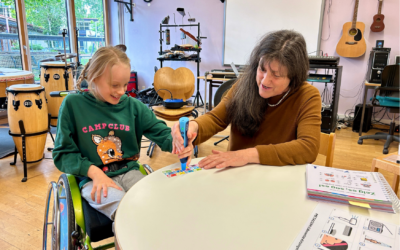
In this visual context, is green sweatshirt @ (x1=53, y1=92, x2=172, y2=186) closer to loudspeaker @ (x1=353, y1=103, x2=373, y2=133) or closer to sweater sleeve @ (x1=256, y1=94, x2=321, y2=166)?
sweater sleeve @ (x1=256, y1=94, x2=321, y2=166)

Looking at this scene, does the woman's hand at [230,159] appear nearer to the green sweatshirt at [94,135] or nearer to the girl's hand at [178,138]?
the girl's hand at [178,138]

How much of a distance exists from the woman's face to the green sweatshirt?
1.41 ft

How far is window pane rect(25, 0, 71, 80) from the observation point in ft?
13.6

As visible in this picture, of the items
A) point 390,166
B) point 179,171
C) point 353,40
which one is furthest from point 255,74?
point 353,40

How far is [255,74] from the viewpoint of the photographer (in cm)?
111

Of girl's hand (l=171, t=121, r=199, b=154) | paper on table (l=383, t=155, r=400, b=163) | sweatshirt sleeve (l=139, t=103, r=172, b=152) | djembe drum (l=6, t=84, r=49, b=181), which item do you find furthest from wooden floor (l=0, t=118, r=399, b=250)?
girl's hand (l=171, t=121, r=199, b=154)

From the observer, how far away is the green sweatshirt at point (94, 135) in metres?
0.97

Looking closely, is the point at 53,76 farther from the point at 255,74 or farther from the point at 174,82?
the point at 255,74

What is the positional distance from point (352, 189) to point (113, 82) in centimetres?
87

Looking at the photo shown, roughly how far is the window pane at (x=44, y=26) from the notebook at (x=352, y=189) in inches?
182

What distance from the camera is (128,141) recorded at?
1.10m

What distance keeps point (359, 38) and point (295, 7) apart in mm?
1028

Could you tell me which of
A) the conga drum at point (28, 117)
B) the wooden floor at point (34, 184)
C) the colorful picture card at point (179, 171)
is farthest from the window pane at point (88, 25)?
the colorful picture card at point (179, 171)

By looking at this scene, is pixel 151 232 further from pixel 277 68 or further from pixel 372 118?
pixel 372 118
